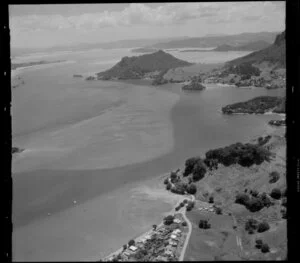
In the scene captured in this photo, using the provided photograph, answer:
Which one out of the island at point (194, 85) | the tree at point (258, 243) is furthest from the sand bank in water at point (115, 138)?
the tree at point (258, 243)

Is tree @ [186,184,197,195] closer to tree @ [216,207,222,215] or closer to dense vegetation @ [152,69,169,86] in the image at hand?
tree @ [216,207,222,215]

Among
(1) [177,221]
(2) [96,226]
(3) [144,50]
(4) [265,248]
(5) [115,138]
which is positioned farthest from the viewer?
(5) [115,138]

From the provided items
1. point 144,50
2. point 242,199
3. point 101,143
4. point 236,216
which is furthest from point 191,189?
point 144,50

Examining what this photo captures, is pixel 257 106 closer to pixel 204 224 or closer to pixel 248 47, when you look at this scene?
pixel 248 47

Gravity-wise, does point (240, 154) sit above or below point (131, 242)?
above

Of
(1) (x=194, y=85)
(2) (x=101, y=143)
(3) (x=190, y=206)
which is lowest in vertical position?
(3) (x=190, y=206)

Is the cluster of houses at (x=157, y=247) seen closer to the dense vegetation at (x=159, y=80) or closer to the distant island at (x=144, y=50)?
the dense vegetation at (x=159, y=80)

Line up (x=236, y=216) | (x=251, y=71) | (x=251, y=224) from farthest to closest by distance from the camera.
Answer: (x=251, y=71), (x=236, y=216), (x=251, y=224)
